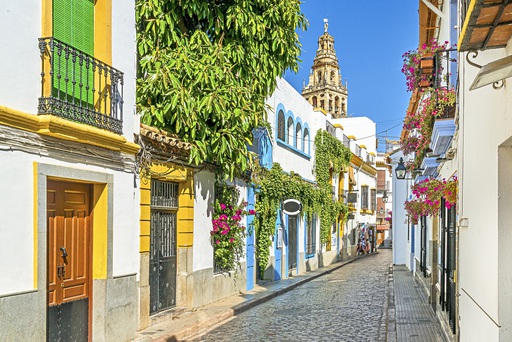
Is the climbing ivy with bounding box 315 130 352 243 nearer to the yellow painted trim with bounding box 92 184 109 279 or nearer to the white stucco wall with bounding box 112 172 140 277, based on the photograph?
the white stucco wall with bounding box 112 172 140 277

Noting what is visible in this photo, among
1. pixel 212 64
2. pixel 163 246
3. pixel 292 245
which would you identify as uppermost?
pixel 212 64

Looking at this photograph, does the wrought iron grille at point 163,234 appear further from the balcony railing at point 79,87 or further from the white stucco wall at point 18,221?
the white stucco wall at point 18,221

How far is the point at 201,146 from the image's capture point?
11.8 m

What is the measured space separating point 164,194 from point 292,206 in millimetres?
8941

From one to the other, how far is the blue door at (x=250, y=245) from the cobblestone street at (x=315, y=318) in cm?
95

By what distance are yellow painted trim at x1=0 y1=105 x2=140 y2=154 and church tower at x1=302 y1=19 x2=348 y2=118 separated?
2429 inches

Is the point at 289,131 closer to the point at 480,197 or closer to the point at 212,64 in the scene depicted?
the point at 212,64

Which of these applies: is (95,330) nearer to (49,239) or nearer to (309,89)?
(49,239)

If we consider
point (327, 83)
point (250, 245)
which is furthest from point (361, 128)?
point (250, 245)

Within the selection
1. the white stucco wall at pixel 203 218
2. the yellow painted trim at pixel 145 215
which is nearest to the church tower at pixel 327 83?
the white stucco wall at pixel 203 218

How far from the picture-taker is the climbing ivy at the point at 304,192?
62.7ft

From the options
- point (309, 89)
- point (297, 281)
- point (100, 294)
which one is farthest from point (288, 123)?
point (309, 89)

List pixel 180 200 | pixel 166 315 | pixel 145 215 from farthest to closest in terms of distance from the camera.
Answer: pixel 180 200 < pixel 166 315 < pixel 145 215

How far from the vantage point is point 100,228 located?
9000mm
